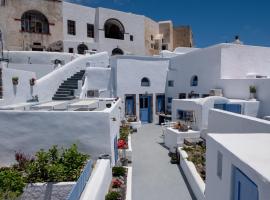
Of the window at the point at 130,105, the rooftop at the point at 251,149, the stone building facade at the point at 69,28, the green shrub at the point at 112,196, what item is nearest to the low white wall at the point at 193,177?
the green shrub at the point at 112,196

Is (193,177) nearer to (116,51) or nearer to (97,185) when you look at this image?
(97,185)

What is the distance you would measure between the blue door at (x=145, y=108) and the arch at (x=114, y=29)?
575 inches

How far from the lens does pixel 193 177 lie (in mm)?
10656

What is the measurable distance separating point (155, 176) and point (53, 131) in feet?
16.9

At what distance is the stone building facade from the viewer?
29.0 m

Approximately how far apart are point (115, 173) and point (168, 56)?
1986 cm

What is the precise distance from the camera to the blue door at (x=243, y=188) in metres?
4.68

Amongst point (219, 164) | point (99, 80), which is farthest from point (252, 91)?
point (99, 80)

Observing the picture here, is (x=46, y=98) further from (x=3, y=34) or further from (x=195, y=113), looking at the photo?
(x=3, y=34)

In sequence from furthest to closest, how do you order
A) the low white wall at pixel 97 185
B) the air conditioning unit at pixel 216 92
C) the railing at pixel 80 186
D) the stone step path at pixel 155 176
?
the air conditioning unit at pixel 216 92 → the stone step path at pixel 155 176 → the low white wall at pixel 97 185 → the railing at pixel 80 186

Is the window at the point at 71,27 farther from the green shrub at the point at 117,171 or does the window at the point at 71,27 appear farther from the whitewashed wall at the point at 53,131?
the green shrub at the point at 117,171

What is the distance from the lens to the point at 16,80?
45.3 ft

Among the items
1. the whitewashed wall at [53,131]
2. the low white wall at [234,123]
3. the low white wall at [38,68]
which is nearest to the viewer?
the low white wall at [234,123]

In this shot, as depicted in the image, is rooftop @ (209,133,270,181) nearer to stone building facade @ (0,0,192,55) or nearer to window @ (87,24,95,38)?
stone building facade @ (0,0,192,55)
